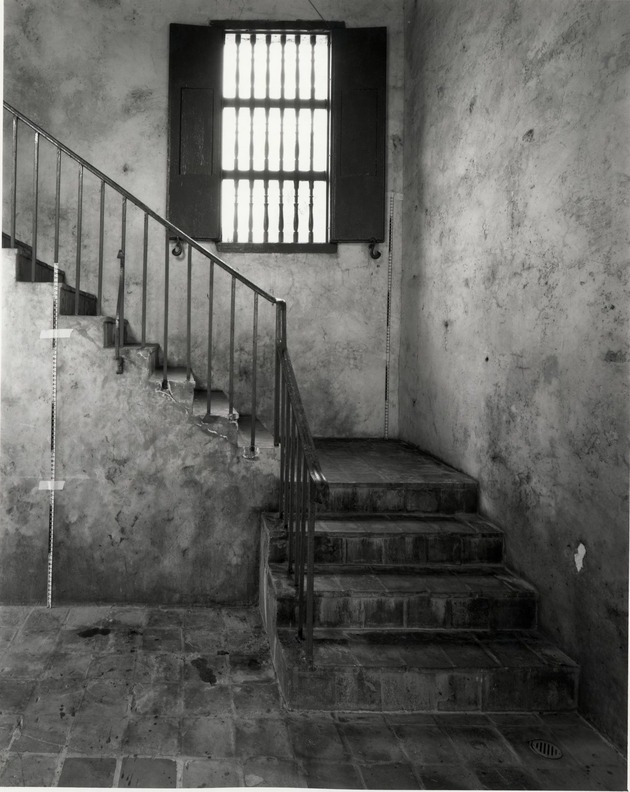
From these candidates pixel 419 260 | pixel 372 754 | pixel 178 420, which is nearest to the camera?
pixel 372 754

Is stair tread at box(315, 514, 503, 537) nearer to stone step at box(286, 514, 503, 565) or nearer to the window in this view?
stone step at box(286, 514, 503, 565)

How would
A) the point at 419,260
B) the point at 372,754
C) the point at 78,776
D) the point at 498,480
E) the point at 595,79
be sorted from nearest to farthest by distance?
1. the point at 78,776
2. the point at 372,754
3. the point at 595,79
4. the point at 498,480
5. the point at 419,260

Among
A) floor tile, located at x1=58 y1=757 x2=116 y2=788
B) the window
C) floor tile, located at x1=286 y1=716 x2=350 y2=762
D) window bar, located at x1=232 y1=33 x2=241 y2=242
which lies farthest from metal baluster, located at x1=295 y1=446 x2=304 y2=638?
window bar, located at x1=232 y1=33 x2=241 y2=242

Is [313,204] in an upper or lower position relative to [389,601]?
upper

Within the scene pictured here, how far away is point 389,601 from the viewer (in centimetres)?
313

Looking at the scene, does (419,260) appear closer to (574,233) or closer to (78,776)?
(574,233)

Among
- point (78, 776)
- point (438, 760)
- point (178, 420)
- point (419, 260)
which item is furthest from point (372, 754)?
point (419, 260)

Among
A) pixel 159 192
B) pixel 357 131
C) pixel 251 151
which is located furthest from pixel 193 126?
pixel 357 131

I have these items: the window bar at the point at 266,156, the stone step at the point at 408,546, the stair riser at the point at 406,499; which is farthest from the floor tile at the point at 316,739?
the window bar at the point at 266,156

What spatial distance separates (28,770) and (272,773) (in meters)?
0.89

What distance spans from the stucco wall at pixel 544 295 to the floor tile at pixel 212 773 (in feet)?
4.95

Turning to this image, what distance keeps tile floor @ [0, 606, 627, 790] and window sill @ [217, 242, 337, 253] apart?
3667 mm

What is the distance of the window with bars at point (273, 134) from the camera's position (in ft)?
19.1

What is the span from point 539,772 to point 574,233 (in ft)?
7.44
